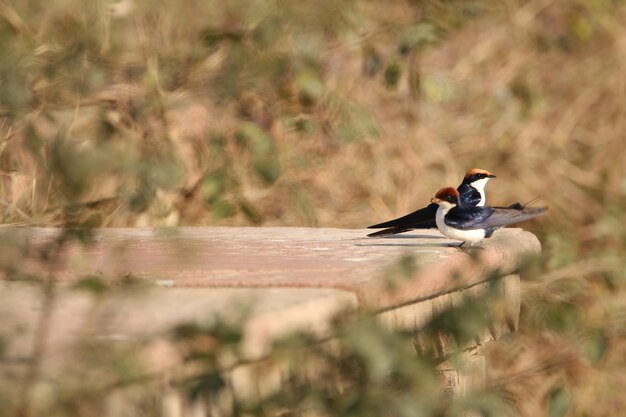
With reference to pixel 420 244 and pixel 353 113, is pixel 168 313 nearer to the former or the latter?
pixel 420 244

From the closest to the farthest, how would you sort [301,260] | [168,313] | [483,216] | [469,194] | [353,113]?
1. [168,313]
2. [301,260]
3. [483,216]
4. [469,194]
5. [353,113]

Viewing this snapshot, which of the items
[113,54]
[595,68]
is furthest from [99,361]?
[595,68]

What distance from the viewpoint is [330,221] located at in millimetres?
6949

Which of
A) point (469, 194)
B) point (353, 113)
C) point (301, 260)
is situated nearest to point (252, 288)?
point (301, 260)

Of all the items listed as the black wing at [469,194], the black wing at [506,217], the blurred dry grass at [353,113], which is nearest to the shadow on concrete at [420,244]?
the black wing at [506,217]

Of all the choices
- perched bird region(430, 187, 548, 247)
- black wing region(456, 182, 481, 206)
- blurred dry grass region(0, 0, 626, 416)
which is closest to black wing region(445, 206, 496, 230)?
perched bird region(430, 187, 548, 247)

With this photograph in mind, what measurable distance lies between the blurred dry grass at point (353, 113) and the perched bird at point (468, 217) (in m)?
0.21

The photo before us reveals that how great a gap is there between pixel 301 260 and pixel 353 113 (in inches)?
113

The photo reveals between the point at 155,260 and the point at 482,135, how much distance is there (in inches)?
183

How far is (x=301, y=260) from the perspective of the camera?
10.5ft

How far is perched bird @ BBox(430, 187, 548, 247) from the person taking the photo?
11.6 feet

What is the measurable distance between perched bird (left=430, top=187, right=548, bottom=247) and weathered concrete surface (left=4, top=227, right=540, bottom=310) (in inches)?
2.0

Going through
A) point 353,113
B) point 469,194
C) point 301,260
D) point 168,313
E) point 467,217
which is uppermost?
point 353,113

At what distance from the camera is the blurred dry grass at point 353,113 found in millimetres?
5410
